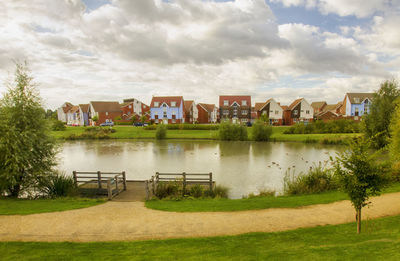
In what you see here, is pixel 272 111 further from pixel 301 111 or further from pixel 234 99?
pixel 234 99

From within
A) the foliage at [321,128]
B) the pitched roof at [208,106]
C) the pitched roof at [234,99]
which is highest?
the pitched roof at [234,99]

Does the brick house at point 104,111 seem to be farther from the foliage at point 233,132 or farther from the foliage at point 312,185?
the foliage at point 312,185

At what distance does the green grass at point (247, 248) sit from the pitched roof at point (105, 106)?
8120cm

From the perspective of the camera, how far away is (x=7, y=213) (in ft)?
33.9

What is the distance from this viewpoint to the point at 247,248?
7.20 metres

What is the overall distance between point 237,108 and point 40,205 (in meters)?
68.1

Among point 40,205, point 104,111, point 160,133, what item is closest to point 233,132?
point 160,133

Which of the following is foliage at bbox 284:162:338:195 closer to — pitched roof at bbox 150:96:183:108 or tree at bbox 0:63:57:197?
tree at bbox 0:63:57:197

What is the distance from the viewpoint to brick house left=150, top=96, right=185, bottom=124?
248 ft

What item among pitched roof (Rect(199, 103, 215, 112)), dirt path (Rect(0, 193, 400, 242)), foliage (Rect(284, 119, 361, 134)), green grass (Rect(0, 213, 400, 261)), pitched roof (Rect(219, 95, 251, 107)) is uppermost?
pitched roof (Rect(219, 95, 251, 107))

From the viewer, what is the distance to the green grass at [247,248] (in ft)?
21.4

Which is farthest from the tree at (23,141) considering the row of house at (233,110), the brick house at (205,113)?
the brick house at (205,113)

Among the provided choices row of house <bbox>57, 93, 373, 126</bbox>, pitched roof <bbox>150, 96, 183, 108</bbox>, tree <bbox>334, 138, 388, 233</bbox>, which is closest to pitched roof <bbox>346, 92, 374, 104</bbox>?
row of house <bbox>57, 93, 373, 126</bbox>

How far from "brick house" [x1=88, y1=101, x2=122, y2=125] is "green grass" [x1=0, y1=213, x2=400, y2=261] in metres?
78.5
